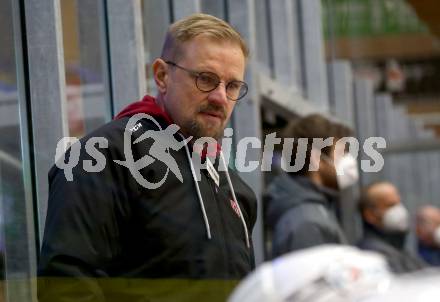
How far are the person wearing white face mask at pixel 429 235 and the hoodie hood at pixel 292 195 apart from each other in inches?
158

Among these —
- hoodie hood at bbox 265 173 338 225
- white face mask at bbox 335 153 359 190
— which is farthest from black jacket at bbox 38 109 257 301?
white face mask at bbox 335 153 359 190

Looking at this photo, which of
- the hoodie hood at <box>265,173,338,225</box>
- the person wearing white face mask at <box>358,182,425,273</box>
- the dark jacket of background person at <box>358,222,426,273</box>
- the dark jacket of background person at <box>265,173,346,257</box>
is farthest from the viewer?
the person wearing white face mask at <box>358,182,425,273</box>

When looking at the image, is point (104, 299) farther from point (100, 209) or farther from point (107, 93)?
point (107, 93)

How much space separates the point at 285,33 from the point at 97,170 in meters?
4.69

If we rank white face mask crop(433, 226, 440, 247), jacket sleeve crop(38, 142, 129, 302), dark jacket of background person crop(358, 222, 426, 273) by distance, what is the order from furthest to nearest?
1. white face mask crop(433, 226, 440, 247)
2. dark jacket of background person crop(358, 222, 426, 273)
3. jacket sleeve crop(38, 142, 129, 302)

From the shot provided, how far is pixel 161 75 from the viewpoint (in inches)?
136

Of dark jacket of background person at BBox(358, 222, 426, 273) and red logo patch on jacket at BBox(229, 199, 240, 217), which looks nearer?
red logo patch on jacket at BBox(229, 199, 240, 217)

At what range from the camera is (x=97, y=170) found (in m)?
3.15

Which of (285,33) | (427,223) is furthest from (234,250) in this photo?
(427,223)

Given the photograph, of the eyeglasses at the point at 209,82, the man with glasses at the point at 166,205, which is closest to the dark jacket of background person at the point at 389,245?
the man with glasses at the point at 166,205

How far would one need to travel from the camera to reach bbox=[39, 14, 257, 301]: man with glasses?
3076mm

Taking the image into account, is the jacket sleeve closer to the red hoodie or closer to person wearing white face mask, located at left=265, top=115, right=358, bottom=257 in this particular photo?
the red hoodie

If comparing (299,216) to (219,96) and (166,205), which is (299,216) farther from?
(166,205)

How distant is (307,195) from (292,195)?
72 mm
